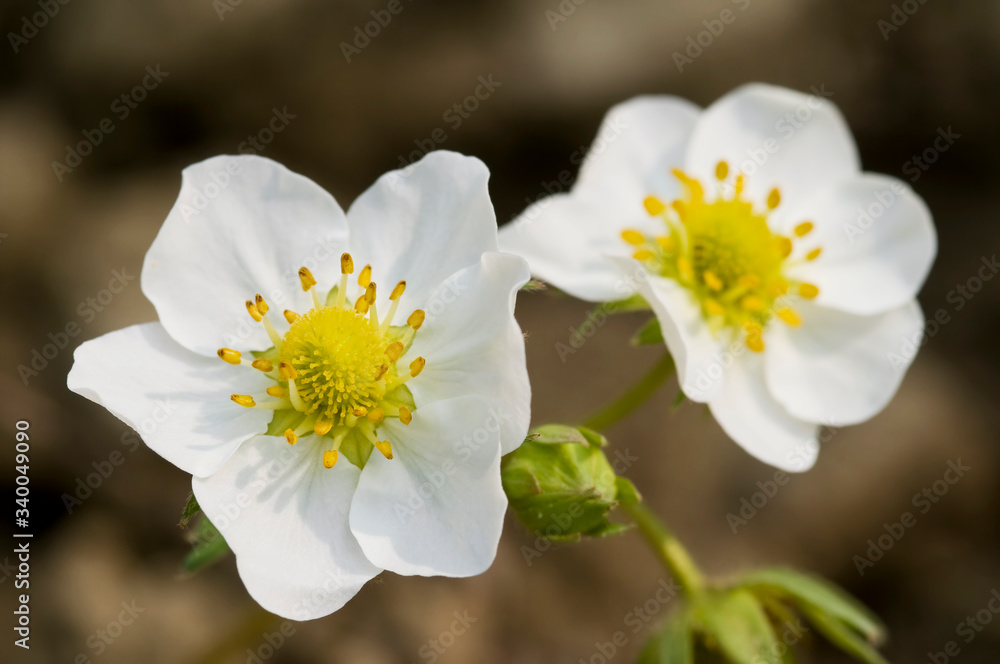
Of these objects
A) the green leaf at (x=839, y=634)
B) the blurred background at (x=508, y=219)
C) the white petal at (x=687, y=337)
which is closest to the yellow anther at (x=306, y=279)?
the white petal at (x=687, y=337)

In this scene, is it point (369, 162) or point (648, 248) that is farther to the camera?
point (369, 162)

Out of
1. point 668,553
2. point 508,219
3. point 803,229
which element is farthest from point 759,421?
point 508,219

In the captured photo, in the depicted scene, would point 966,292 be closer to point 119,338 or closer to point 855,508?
point 855,508

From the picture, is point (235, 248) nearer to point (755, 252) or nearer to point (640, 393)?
point (640, 393)

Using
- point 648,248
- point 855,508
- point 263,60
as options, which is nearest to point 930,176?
point 855,508

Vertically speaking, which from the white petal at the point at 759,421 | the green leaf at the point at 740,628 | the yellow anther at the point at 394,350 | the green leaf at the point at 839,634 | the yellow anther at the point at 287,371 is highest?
the yellow anther at the point at 394,350

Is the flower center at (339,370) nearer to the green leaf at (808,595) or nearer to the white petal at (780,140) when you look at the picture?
the green leaf at (808,595)

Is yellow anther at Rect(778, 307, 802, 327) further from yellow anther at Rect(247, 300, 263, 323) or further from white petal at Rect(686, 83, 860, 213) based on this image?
yellow anther at Rect(247, 300, 263, 323)
